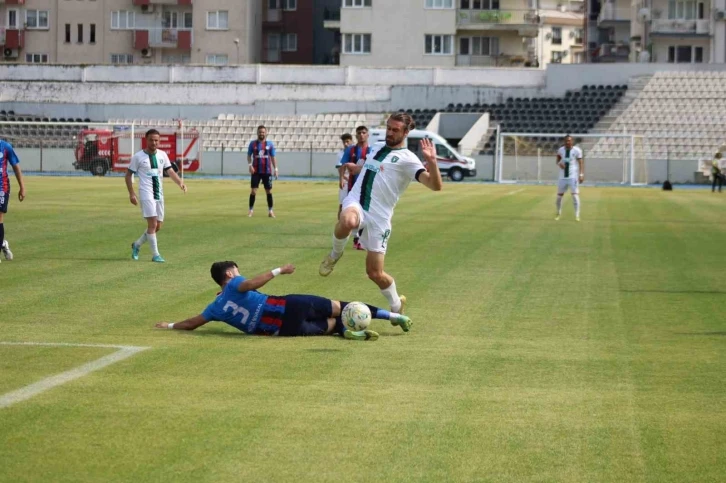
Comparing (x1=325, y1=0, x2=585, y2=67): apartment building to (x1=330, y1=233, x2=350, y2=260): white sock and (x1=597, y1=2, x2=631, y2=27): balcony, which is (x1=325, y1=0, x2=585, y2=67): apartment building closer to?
(x1=597, y1=2, x2=631, y2=27): balcony

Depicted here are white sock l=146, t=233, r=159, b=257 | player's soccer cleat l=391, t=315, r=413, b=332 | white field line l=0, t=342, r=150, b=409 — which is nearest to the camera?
white field line l=0, t=342, r=150, b=409

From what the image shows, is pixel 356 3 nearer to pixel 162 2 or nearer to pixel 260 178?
pixel 162 2

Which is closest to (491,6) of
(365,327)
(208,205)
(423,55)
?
(423,55)

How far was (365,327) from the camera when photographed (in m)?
11.1

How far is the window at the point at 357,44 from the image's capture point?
280 ft

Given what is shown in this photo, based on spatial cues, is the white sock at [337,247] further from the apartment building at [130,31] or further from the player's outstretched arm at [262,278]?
the apartment building at [130,31]

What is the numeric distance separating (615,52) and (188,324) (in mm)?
101820

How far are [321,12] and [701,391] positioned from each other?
89.9m

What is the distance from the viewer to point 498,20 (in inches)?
3383

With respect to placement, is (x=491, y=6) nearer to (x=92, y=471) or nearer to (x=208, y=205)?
(x=208, y=205)

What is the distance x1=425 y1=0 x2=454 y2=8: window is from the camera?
85250 mm

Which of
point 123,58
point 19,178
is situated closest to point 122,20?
point 123,58

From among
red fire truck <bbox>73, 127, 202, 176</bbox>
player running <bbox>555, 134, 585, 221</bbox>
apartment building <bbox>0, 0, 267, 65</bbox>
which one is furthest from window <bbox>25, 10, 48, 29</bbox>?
player running <bbox>555, 134, 585, 221</bbox>

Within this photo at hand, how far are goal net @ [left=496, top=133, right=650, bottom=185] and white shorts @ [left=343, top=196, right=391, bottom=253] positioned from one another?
5025 centimetres
